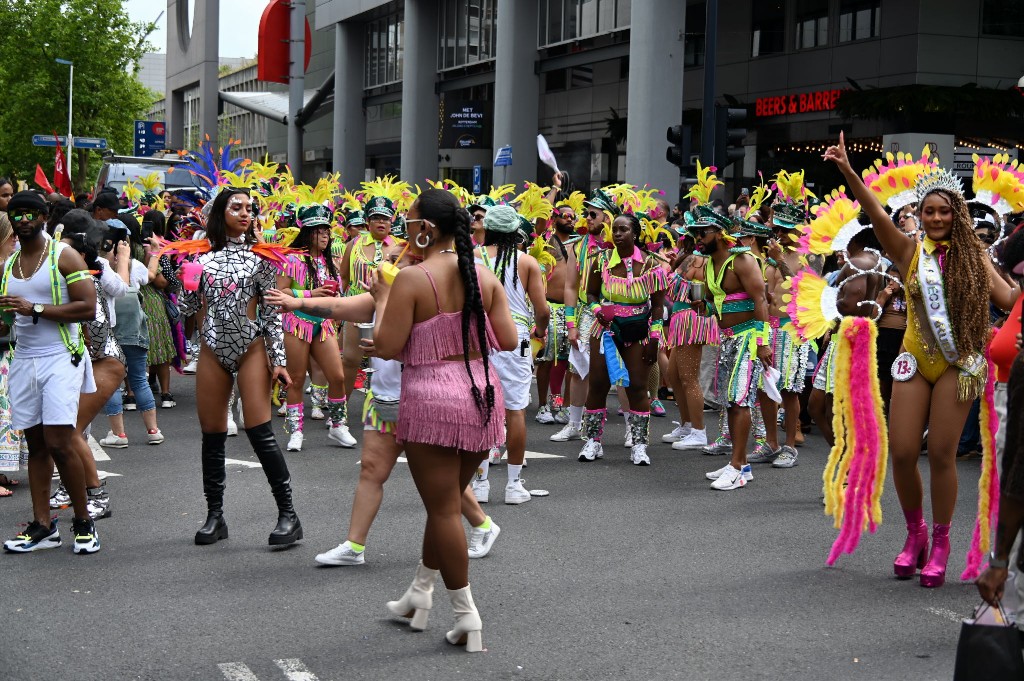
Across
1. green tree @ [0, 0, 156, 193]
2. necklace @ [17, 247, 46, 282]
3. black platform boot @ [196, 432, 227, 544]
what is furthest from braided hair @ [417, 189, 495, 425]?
green tree @ [0, 0, 156, 193]

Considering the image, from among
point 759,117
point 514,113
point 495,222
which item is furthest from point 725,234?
point 514,113

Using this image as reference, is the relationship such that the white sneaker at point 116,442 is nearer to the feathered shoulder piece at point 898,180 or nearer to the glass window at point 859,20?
the feathered shoulder piece at point 898,180

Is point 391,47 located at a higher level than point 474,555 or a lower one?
higher

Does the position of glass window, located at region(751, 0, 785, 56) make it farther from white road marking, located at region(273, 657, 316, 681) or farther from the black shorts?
white road marking, located at region(273, 657, 316, 681)

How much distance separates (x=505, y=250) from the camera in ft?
27.4

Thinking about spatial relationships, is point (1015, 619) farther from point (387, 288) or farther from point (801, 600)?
point (387, 288)

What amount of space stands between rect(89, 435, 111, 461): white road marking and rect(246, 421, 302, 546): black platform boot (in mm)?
2831

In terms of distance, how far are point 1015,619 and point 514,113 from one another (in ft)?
91.9

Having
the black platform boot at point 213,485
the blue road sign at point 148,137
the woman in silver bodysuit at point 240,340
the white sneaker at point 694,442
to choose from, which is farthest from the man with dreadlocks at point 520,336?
the blue road sign at point 148,137

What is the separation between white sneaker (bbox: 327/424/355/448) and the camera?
1009cm

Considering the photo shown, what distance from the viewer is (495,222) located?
814 centimetres

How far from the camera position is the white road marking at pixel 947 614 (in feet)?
18.4

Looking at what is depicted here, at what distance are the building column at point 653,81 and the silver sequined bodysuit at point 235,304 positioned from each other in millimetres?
17317

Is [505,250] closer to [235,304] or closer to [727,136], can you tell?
[235,304]
